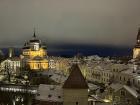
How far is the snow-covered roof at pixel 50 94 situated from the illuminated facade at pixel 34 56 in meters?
68.2

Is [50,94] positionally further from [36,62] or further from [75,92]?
[36,62]

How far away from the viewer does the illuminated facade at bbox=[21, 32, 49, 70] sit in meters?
116

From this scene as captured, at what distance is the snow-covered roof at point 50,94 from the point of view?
43250mm

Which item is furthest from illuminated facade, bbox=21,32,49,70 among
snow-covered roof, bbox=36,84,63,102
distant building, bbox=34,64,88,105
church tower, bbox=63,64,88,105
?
church tower, bbox=63,64,88,105

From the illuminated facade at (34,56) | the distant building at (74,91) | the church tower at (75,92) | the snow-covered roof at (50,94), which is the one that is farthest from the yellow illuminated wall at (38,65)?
the church tower at (75,92)

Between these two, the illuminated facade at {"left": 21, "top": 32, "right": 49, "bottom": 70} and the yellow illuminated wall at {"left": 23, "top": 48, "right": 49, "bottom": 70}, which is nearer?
the yellow illuminated wall at {"left": 23, "top": 48, "right": 49, "bottom": 70}

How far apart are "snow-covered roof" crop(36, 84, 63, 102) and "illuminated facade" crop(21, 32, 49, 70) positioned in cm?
6823

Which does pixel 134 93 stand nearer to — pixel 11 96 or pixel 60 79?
pixel 11 96

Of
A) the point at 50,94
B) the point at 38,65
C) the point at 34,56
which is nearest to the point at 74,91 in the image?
the point at 50,94

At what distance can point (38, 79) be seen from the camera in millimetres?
81000

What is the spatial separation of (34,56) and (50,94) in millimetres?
79154

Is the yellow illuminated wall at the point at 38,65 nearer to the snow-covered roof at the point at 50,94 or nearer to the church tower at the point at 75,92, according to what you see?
the snow-covered roof at the point at 50,94

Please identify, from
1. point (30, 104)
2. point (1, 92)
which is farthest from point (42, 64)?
point (30, 104)

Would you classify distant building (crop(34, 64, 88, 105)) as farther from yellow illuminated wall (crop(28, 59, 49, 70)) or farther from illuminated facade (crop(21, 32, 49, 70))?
yellow illuminated wall (crop(28, 59, 49, 70))
